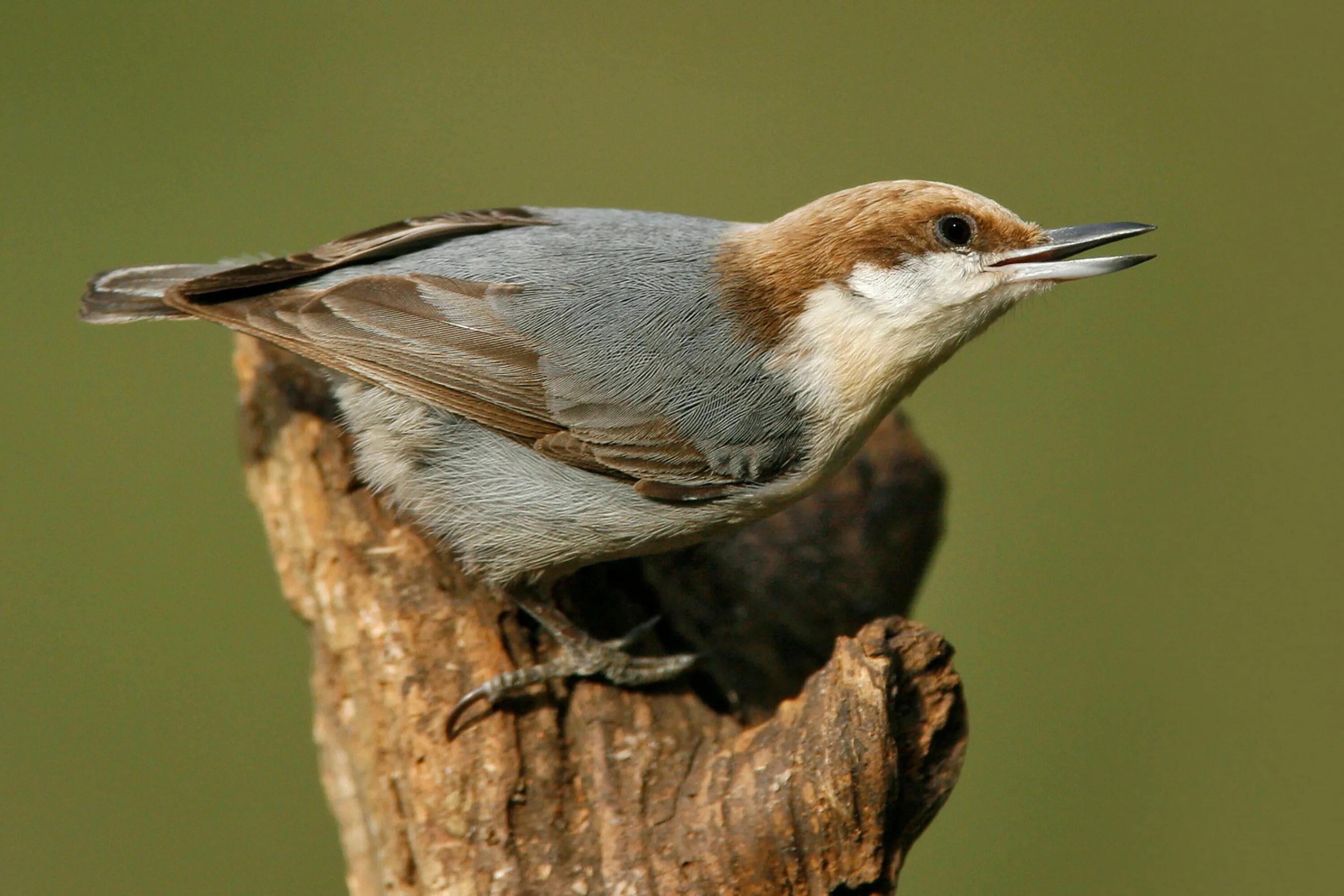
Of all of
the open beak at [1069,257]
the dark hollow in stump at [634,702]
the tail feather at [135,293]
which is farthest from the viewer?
the tail feather at [135,293]

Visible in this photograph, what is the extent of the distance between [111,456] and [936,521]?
445 cm

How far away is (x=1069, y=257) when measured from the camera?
10.7 ft

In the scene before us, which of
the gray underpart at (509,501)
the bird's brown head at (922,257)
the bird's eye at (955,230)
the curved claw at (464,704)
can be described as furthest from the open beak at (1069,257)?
the curved claw at (464,704)

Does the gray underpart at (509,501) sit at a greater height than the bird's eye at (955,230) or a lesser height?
lesser

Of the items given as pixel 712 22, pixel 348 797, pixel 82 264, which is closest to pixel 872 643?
pixel 348 797

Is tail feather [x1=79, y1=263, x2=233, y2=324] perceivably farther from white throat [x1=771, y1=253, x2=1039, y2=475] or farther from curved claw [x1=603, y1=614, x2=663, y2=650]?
white throat [x1=771, y1=253, x2=1039, y2=475]

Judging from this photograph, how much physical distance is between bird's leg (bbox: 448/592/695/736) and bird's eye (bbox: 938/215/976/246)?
1441 mm

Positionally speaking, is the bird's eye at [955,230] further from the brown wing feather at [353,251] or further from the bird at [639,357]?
the brown wing feather at [353,251]

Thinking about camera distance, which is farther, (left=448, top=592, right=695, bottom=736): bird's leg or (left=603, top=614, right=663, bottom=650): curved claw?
(left=603, top=614, right=663, bottom=650): curved claw

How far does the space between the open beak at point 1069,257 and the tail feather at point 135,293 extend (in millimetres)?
2380

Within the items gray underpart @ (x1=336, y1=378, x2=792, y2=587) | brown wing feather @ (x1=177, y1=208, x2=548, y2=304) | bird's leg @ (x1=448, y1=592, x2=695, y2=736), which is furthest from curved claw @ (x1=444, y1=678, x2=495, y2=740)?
brown wing feather @ (x1=177, y1=208, x2=548, y2=304)

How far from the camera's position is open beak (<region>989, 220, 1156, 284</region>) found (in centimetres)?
314

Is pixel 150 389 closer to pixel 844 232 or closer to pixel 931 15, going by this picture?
pixel 844 232

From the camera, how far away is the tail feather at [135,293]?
358cm
